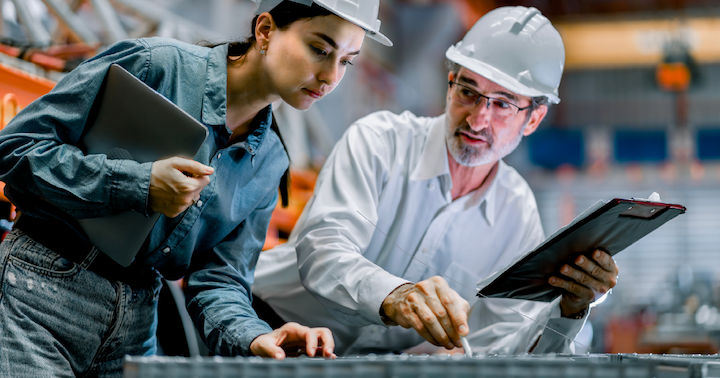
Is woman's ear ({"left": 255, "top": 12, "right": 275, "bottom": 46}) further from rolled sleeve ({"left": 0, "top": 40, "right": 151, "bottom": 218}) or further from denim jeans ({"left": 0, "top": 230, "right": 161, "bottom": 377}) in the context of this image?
denim jeans ({"left": 0, "top": 230, "right": 161, "bottom": 377})

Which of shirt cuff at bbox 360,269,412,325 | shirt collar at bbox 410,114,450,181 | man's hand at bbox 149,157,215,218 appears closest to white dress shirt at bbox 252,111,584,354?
shirt collar at bbox 410,114,450,181

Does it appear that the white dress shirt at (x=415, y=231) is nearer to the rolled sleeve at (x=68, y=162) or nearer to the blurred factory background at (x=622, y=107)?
the rolled sleeve at (x=68, y=162)

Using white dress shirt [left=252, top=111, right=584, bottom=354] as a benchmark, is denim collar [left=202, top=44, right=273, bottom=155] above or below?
above

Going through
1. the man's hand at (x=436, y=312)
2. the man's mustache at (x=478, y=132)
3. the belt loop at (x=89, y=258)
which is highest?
the man's mustache at (x=478, y=132)

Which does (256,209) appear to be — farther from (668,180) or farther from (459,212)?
(668,180)

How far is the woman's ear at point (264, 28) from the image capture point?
1450 mm

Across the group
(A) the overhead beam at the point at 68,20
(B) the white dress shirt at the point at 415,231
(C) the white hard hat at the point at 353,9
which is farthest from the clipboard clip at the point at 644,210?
(A) the overhead beam at the point at 68,20

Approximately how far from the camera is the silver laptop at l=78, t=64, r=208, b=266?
117cm

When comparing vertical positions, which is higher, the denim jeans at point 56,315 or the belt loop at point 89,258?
the belt loop at point 89,258

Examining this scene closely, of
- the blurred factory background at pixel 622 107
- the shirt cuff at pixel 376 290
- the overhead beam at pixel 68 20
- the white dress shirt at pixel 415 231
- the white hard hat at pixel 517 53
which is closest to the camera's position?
the shirt cuff at pixel 376 290

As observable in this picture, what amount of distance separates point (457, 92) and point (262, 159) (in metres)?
0.74

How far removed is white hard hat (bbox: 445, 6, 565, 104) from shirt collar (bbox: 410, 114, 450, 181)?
0.23 m

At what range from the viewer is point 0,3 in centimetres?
373

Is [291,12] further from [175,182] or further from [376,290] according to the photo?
[376,290]
